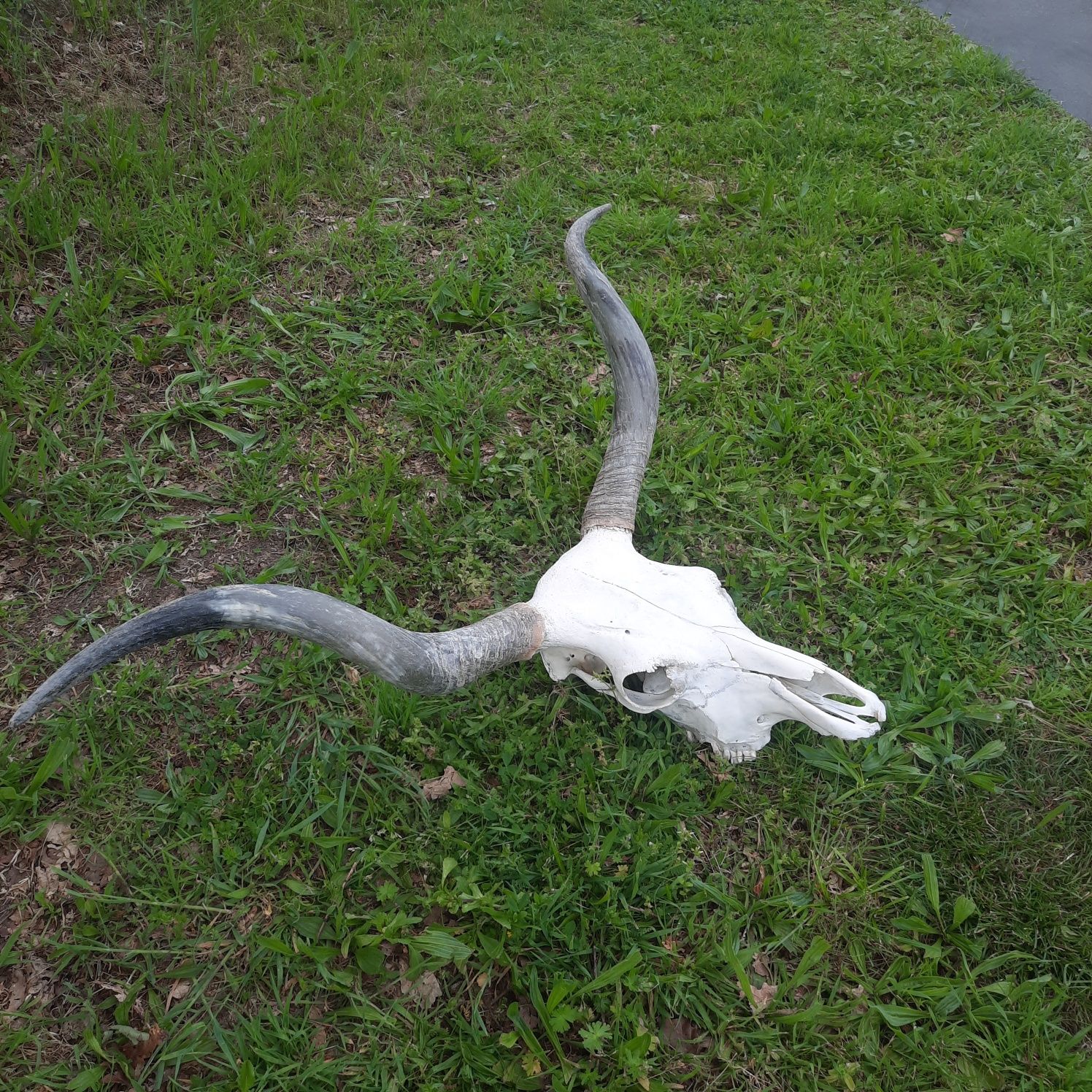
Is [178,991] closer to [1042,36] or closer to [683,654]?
[683,654]

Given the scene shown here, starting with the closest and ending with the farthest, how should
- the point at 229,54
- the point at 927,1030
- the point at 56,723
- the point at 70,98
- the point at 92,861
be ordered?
the point at 927,1030 < the point at 92,861 < the point at 56,723 < the point at 70,98 < the point at 229,54

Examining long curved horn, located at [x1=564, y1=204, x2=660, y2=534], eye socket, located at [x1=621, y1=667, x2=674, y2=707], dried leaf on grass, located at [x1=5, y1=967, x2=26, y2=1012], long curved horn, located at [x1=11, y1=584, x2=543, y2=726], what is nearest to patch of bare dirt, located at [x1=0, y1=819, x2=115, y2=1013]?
dried leaf on grass, located at [x1=5, y1=967, x2=26, y2=1012]

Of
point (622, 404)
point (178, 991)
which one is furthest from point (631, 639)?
point (178, 991)

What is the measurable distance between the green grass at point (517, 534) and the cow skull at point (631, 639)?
1.11ft

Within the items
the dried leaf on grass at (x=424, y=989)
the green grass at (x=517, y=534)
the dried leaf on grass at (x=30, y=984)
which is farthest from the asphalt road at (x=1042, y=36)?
the dried leaf on grass at (x=30, y=984)

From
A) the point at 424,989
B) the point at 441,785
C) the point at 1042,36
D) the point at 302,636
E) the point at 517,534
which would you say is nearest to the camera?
the point at 302,636

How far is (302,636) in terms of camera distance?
1704 mm

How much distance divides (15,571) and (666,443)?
2664mm

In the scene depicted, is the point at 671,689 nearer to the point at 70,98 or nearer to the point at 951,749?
the point at 951,749

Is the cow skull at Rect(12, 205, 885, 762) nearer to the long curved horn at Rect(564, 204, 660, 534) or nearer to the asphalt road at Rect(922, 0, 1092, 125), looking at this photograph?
the long curved horn at Rect(564, 204, 660, 534)

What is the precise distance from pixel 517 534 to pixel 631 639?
3.27ft

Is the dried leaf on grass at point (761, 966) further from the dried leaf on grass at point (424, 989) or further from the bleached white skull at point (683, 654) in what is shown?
the dried leaf on grass at point (424, 989)

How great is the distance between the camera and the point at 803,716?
7.14 ft

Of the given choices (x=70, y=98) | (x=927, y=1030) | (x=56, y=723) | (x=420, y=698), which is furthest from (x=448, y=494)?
(x=70, y=98)
